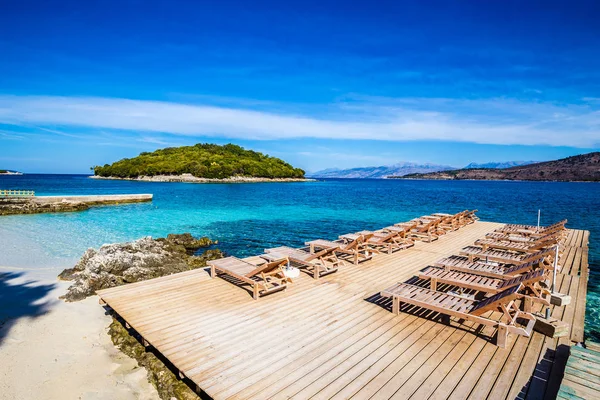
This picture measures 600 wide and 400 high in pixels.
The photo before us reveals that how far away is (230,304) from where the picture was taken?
7.30 meters

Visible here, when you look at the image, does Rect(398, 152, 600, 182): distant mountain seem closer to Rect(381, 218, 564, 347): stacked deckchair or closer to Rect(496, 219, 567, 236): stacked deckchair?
Rect(496, 219, 567, 236): stacked deckchair

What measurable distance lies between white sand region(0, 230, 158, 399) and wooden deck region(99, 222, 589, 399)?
879 mm

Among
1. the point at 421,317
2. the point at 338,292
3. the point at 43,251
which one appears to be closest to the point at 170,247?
the point at 43,251

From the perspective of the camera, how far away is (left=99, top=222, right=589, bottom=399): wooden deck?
14.4 feet

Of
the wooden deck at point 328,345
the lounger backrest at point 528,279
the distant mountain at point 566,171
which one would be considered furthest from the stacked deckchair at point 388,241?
the distant mountain at point 566,171

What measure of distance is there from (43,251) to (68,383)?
539 inches

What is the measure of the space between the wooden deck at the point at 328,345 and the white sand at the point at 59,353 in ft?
2.88

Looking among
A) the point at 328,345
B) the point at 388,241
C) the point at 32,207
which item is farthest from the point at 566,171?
the point at 32,207

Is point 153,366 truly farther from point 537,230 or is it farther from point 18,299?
point 537,230

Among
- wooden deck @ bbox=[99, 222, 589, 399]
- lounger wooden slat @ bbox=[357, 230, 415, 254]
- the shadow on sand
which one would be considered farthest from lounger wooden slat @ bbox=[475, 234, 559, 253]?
the shadow on sand

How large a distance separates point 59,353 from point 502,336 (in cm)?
866

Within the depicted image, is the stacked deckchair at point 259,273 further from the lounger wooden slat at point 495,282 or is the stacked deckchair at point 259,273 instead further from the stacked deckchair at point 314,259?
the lounger wooden slat at point 495,282

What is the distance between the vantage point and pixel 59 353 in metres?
6.81

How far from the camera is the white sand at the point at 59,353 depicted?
565 centimetres
